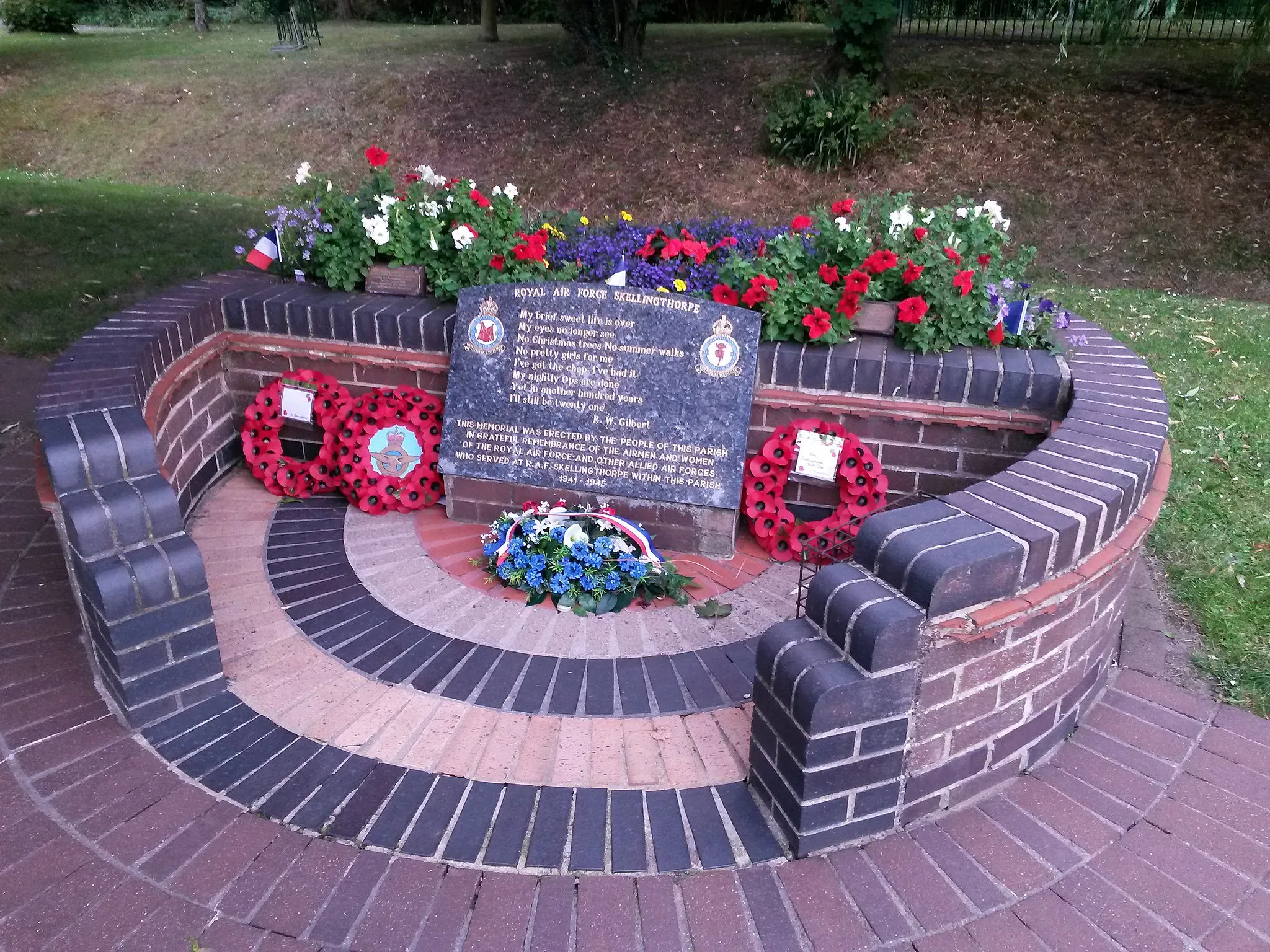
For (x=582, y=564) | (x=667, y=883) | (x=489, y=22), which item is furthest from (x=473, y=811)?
(x=489, y=22)

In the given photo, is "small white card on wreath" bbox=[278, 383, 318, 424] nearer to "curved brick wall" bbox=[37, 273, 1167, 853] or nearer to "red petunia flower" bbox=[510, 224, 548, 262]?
"curved brick wall" bbox=[37, 273, 1167, 853]

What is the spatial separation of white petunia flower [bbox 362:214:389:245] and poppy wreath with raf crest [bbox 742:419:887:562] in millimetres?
1928

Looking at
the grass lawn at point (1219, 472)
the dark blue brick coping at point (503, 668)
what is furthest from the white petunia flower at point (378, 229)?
the grass lawn at point (1219, 472)

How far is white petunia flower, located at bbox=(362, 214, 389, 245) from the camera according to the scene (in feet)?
13.8

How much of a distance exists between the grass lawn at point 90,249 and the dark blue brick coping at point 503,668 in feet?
12.9

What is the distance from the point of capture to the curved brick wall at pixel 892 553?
222 cm

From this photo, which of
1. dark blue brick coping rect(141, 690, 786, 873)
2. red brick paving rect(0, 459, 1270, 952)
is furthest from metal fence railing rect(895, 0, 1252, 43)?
dark blue brick coping rect(141, 690, 786, 873)

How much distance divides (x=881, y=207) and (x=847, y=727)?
8.64 feet

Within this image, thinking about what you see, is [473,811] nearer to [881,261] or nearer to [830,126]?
[881,261]

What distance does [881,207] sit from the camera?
13.4 feet

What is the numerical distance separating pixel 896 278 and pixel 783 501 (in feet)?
3.31

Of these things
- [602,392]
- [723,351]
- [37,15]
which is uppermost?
[37,15]

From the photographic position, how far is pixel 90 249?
7.82m

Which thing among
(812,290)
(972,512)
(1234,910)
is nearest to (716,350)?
(812,290)
